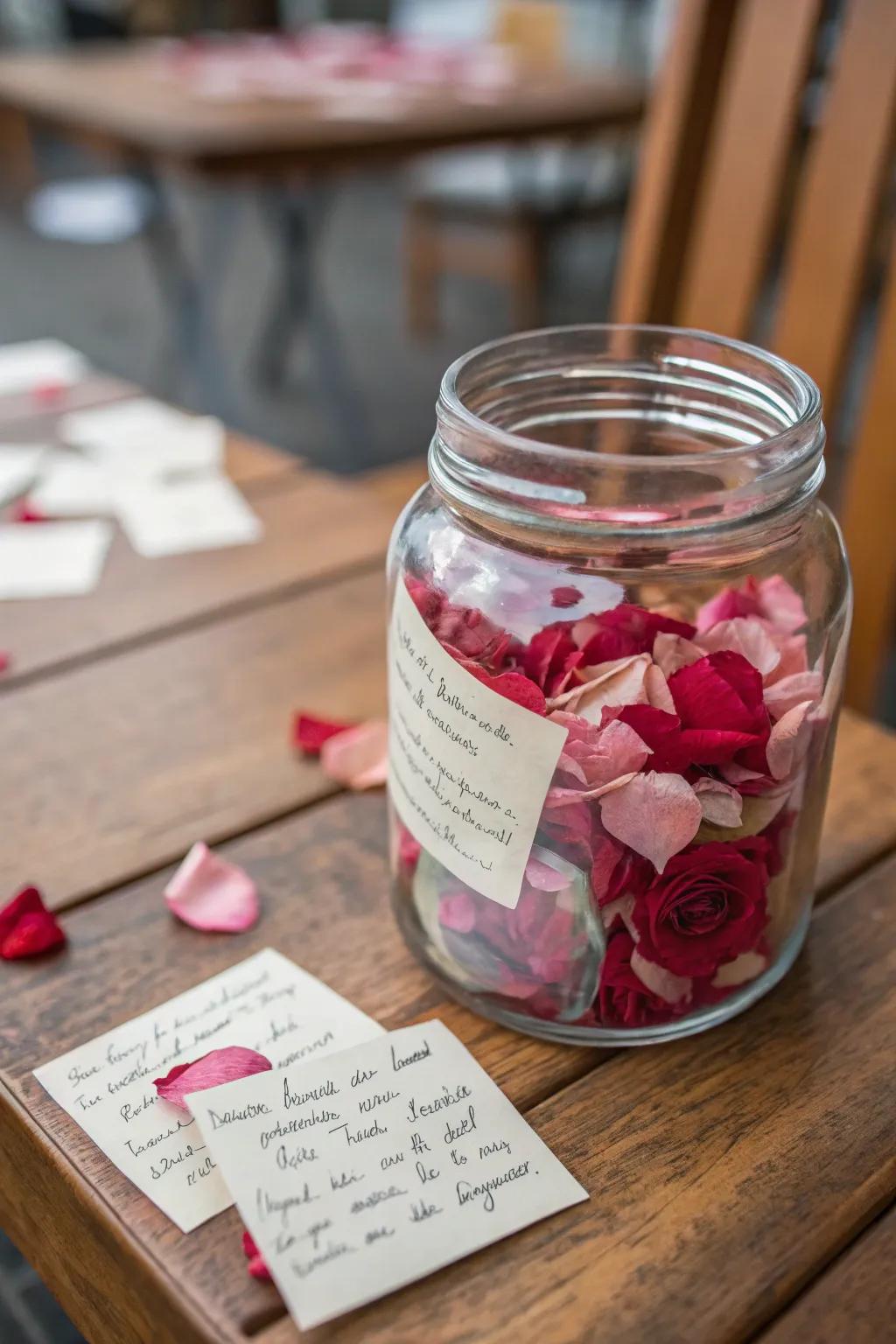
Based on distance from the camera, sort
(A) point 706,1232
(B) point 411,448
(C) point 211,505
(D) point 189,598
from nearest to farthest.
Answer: (A) point 706,1232
(D) point 189,598
(C) point 211,505
(B) point 411,448

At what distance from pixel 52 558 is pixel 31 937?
49cm

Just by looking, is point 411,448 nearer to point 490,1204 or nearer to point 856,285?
point 856,285

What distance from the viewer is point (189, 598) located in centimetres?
97

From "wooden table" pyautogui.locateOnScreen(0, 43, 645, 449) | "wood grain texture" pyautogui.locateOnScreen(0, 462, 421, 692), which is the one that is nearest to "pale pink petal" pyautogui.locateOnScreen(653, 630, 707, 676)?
"wood grain texture" pyautogui.locateOnScreen(0, 462, 421, 692)

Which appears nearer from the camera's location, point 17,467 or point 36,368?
point 17,467

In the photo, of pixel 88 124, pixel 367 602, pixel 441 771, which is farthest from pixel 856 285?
pixel 88 124

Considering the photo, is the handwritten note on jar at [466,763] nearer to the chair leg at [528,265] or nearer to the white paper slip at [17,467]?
the white paper slip at [17,467]

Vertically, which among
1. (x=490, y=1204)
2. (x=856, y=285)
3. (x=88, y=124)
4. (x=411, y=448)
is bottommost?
(x=411, y=448)

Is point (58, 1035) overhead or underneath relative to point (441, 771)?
underneath

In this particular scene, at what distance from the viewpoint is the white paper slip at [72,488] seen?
1.10 meters

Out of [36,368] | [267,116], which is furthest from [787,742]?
[267,116]

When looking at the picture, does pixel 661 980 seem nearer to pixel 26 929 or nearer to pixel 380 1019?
pixel 380 1019

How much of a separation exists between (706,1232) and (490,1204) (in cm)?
8

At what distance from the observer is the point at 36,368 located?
1.45m
